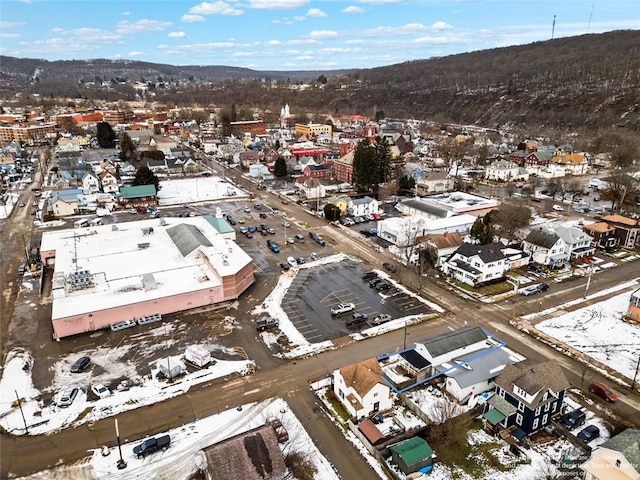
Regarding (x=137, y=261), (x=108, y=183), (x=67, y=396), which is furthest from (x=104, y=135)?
(x=67, y=396)

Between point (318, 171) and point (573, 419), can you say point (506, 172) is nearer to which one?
point (318, 171)

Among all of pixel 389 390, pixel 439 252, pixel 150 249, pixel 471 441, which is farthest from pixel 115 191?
pixel 471 441

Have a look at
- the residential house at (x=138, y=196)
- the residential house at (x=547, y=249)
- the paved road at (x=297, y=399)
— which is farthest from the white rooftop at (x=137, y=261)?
the residential house at (x=547, y=249)

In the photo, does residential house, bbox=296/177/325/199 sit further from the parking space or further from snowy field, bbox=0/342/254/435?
snowy field, bbox=0/342/254/435

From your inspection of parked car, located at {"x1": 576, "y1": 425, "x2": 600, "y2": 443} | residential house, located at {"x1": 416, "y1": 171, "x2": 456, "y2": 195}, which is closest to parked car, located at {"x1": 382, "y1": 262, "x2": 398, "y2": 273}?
parked car, located at {"x1": 576, "y1": 425, "x2": 600, "y2": 443}

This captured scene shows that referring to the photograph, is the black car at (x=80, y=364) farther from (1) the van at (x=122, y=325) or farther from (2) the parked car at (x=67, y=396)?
(1) the van at (x=122, y=325)

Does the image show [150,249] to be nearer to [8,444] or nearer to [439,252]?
[8,444]

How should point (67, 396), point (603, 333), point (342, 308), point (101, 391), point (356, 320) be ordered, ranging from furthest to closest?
1. point (342, 308)
2. point (356, 320)
3. point (603, 333)
4. point (101, 391)
5. point (67, 396)
